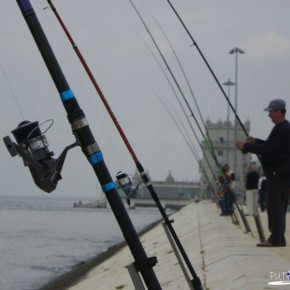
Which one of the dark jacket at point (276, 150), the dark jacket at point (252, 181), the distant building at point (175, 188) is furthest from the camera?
the distant building at point (175, 188)

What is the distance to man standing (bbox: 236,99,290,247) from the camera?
782 centimetres

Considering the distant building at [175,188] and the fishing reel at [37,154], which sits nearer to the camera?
the fishing reel at [37,154]

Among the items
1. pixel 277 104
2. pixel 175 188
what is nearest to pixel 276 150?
pixel 277 104

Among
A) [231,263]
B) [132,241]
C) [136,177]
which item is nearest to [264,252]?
[231,263]

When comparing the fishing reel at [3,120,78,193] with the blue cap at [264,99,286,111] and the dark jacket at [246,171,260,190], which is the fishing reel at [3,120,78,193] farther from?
the dark jacket at [246,171,260,190]

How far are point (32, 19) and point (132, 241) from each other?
130 cm

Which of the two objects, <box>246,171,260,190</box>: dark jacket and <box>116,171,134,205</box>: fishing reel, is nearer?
<box>116,171,134,205</box>: fishing reel

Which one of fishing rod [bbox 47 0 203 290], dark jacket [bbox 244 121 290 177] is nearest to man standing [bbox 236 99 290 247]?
dark jacket [bbox 244 121 290 177]

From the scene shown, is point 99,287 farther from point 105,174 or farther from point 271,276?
point 105,174

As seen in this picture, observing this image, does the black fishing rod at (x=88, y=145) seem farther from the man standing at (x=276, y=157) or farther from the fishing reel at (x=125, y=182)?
the man standing at (x=276, y=157)

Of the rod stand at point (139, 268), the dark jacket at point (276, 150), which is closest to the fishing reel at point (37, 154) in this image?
the rod stand at point (139, 268)

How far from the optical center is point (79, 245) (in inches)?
1212

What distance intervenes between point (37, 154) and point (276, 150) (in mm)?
3970

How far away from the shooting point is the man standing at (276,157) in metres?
7.82
